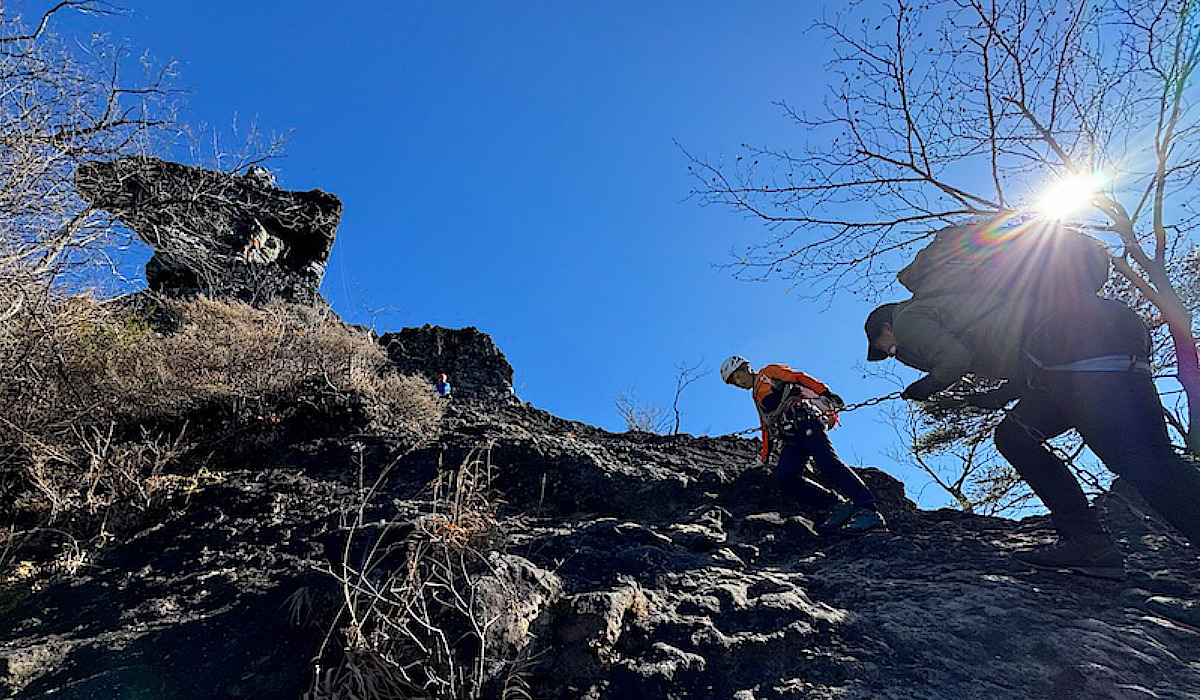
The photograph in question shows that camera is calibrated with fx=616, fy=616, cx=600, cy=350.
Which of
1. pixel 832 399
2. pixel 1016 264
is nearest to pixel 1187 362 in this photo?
pixel 832 399

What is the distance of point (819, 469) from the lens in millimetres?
4207

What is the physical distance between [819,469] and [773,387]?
2.12ft

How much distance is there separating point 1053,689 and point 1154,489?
901 mm

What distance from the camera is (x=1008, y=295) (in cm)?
251

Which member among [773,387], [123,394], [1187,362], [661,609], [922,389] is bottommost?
[661,609]

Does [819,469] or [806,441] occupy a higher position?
[806,441]

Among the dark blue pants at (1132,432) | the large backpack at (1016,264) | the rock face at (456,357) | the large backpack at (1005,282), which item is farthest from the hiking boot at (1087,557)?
the rock face at (456,357)

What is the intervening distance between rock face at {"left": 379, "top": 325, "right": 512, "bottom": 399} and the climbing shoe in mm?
6952

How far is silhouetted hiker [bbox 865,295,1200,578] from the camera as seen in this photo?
221cm

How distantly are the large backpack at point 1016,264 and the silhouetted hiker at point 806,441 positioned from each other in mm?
1412

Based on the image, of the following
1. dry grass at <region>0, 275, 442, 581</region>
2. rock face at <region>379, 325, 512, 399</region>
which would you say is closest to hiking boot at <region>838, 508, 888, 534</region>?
dry grass at <region>0, 275, 442, 581</region>

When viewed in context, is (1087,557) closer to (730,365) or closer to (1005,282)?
(1005,282)

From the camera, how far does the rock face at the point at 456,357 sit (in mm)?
10250

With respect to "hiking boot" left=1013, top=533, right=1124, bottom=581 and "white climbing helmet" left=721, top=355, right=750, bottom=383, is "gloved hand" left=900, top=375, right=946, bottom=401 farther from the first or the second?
"white climbing helmet" left=721, top=355, right=750, bottom=383
